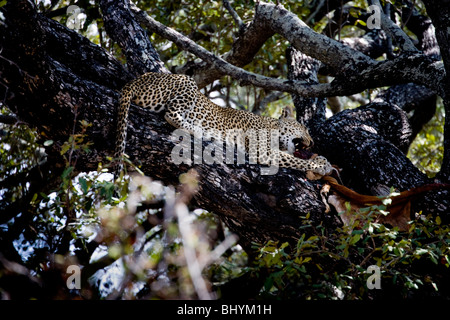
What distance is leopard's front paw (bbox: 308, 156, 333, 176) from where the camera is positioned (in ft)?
17.7

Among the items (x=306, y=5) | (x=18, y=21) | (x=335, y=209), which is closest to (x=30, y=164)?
(x=18, y=21)

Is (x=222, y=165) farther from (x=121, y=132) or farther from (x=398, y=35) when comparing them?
(x=398, y=35)

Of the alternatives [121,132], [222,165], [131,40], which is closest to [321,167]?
[222,165]

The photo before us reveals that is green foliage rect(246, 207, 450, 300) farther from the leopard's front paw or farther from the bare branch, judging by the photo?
the bare branch

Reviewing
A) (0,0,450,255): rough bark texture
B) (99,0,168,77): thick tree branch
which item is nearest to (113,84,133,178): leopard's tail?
(0,0,450,255): rough bark texture

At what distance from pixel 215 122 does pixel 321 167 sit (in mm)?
1720

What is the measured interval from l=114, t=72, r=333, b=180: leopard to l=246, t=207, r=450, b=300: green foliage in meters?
1.25

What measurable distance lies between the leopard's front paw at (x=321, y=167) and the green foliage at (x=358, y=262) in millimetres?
945

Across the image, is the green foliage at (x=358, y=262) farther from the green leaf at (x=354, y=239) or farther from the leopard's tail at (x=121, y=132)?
the leopard's tail at (x=121, y=132)

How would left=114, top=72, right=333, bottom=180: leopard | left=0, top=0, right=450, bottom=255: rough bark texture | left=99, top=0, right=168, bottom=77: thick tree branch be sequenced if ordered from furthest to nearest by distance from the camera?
left=99, top=0, right=168, bottom=77: thick tree branch → left=114, top=72, right=333, bottom=180: leopard → left=0, top=0, right=450, bottom=255: rough bark texture

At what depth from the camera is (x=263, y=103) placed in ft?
31.9

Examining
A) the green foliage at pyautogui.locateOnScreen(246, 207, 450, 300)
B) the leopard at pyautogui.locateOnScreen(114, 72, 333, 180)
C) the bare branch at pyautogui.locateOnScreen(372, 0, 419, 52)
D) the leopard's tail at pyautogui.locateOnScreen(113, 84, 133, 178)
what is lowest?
the green foliage at pyautogui.locateOnScreen(246, 207, 450, 300)

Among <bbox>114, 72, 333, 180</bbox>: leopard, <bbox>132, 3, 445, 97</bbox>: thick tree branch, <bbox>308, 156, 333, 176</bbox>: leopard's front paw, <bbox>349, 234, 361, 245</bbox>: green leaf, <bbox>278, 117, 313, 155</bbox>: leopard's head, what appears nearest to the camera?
<bbox>349, 234, 361, 245</bbox>: green leaf
